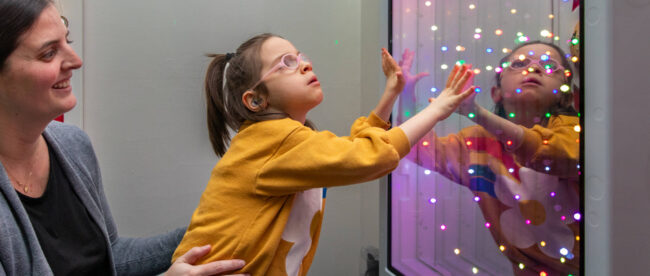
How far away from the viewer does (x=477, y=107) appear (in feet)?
2.91

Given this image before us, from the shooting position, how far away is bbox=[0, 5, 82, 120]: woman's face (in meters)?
0.72

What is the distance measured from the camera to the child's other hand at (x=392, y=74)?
1.03m

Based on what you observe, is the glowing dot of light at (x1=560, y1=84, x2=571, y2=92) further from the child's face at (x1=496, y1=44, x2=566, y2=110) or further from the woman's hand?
the woman's hand

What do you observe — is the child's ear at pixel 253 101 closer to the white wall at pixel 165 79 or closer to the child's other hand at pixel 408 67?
the child's other hand at pixel 408 67

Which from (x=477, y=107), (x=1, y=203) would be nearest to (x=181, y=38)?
(x=1, y=203)

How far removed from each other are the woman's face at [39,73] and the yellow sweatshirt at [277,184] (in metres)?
0.35

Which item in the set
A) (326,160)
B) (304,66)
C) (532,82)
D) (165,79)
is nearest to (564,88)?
(532,82)

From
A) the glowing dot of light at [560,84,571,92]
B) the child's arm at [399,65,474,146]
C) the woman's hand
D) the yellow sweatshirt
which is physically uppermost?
the glowing dot of light at [560,84,571,92]

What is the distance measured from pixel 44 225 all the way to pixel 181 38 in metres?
0.85

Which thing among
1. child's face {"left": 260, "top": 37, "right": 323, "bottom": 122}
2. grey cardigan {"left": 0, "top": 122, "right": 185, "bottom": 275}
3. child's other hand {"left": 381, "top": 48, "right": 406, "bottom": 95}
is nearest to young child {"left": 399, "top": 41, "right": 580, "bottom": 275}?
child's other hand {"left": 381, "top": 48, "right": 406, "bottom": 95}

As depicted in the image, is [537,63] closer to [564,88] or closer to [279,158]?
[564,88]

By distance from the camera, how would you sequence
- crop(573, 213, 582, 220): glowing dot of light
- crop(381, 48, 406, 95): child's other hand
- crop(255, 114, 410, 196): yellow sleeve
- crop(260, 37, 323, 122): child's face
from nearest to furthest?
crop(573, 213, 582, 220): glowing dot of light → crop(255, 114, 410, 196): yellow sleeve → crop(260, 37, 323, 122): child's face → crop(381, 48, 406, 95): child's other hand

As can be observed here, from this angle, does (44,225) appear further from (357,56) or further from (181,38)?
(357,56)

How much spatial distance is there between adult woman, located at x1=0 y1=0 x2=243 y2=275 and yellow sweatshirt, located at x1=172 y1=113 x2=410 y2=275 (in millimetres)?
55
